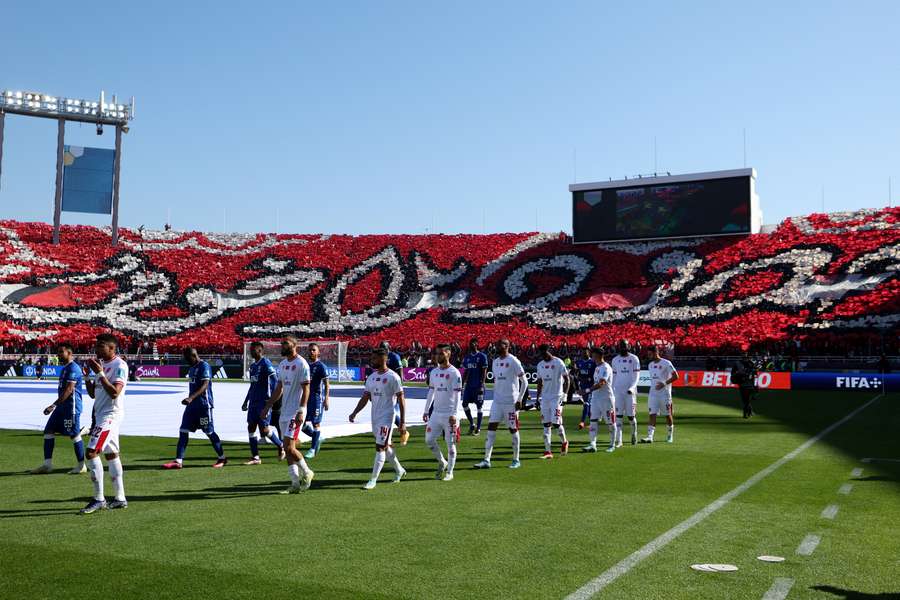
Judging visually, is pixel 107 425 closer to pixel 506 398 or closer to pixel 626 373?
pixel 506 398

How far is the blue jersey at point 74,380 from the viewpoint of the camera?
13.0 m

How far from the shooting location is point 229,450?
53.9 feet

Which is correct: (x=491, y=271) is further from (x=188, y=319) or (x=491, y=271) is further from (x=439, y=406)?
(x=439, y=406)

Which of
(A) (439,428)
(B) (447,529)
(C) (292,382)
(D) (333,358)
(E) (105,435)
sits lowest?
(B) (447,529)

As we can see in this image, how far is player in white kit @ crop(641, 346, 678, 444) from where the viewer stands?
18219 millimetres

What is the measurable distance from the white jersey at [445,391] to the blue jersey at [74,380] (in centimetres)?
569

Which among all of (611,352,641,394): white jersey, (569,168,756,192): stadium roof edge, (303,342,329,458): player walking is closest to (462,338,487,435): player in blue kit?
(611,352,641,394): white jersey

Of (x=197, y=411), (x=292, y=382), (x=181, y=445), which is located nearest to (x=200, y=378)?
(x=197, y=411)

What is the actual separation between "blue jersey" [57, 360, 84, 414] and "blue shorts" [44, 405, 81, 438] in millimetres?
93

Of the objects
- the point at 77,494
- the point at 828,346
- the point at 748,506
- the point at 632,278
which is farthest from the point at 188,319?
the point at 748,506

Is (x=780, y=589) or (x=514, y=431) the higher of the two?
(x=514, y=431)

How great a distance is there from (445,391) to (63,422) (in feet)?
20.6

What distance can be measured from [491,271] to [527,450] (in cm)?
4980

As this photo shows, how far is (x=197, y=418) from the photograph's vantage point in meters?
13.9
